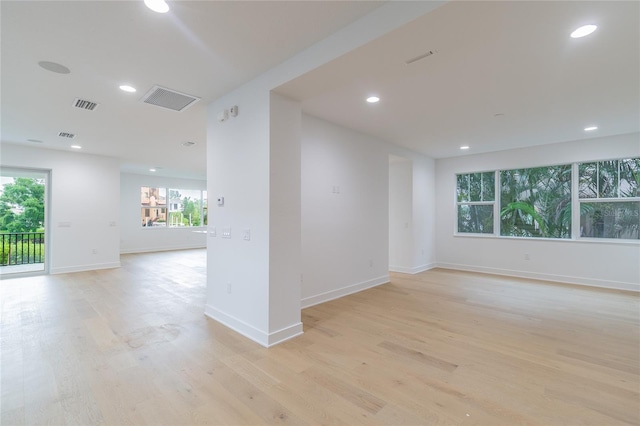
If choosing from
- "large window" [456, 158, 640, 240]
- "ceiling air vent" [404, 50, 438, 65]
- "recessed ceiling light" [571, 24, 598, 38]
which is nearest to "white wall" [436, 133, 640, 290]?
"large window" [456, 158, 640, 240]

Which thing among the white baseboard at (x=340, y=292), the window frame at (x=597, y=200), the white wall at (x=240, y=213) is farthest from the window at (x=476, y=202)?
the white wall at (x=240, y=213)

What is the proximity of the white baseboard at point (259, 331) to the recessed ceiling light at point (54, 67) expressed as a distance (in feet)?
9.72

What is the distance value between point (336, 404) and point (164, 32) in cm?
301

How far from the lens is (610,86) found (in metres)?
3.13

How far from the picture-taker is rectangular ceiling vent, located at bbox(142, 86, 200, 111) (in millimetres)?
3234

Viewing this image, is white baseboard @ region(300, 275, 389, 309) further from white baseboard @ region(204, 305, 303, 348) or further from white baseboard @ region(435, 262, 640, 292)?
white baseboard @ region(435, 262, 640, 292)

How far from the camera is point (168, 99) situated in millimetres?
3441

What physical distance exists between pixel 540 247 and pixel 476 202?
60.9 inches

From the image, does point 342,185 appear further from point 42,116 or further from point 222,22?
point 42,116

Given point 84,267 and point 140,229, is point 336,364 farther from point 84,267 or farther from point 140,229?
point 140,229

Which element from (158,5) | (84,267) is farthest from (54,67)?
(84,267)

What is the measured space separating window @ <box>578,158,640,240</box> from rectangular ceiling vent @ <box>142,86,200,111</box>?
22.8ft

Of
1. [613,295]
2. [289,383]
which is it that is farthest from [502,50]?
[613,295]

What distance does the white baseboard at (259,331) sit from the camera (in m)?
2.79
